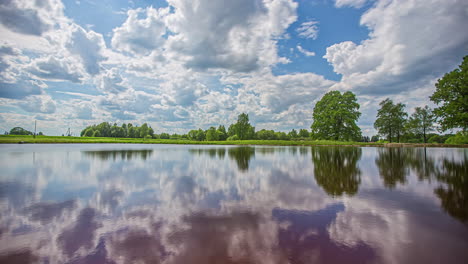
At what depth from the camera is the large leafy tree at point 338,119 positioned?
55.2m

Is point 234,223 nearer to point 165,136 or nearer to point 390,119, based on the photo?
point 390,119

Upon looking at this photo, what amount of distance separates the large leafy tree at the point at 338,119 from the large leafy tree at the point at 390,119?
34.9 ft

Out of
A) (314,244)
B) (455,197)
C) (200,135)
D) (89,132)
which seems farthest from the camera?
(89,132)

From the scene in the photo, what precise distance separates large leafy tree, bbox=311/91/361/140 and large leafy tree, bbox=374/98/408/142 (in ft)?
34.9

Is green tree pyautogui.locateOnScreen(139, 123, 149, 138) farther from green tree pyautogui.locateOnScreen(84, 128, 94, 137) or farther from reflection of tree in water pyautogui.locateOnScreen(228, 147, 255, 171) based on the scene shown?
reflection of tree in water pyautogui.locateOnScreen(228, 147, 255, 171)

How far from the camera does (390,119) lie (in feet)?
197

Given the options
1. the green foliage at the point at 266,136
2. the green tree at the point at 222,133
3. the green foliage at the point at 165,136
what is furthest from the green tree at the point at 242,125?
the green foliage at the point at 165,136

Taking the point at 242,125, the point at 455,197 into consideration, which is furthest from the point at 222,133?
the point at 455,197

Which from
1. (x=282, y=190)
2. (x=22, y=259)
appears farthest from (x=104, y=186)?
(x=282, y=190)

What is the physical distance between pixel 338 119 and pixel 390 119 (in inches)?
652

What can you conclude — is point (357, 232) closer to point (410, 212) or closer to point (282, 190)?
point (410, 212)

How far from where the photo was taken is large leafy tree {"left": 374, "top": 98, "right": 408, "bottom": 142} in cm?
5950

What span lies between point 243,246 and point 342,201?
4666 mm

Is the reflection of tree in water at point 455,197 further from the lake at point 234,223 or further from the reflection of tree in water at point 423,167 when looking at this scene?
the reflection of tree in water at point 423,167
